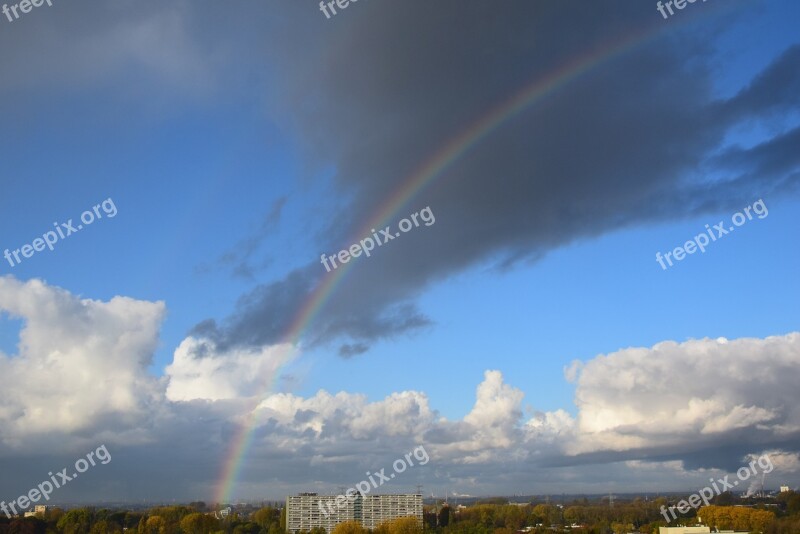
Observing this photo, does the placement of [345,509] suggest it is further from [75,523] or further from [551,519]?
[75,523]

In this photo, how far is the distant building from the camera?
17112 cm

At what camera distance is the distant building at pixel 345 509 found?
17112 cm

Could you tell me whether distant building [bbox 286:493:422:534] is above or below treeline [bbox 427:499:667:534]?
above

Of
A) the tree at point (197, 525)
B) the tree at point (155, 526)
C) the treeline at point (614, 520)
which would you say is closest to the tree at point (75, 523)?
the tree at point (155, 526)

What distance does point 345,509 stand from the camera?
7101 inches

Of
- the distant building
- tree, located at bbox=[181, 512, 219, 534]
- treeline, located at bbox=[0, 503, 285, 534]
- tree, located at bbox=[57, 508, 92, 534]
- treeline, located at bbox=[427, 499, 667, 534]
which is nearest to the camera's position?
treeline, located at bbox=[0, 503, 285, 534]

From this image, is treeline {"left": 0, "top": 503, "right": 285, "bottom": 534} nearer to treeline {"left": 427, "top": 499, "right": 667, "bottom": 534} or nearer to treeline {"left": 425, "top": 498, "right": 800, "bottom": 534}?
treeline {"left": 425, "top": 498, "right": 800, "bottom": 534}

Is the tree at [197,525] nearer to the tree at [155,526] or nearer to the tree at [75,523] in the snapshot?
the tree at [155,526]

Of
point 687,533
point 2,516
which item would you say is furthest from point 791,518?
point 2,516

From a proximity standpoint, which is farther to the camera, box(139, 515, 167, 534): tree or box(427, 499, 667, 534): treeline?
box(427, 499, 667, 534): treeline

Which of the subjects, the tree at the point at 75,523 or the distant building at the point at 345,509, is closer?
the tree at the point at 75,523

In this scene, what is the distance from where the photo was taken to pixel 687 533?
114m

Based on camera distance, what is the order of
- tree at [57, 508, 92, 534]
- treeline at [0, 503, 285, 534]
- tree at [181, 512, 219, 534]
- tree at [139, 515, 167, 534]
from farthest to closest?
tree at [139, 515, 167, 534]
tree at [181, 512, 219, 534]
tree at [57, 508, 92, 534]
treeline at [0, 503, 285, 534]

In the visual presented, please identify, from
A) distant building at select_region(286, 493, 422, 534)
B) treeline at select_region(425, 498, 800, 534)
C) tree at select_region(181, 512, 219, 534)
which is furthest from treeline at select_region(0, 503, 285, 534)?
treeline at select_region(425, 498, 800, 534)
